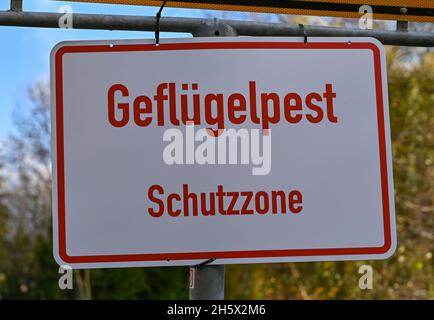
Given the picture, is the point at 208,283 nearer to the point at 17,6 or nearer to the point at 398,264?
the point at 17,6

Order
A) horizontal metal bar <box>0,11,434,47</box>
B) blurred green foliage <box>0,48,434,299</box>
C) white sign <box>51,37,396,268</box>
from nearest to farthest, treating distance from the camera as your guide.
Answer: white sign <box>51,37,396,268</box> < horizontal metal bar <box>0,11,434,47</box> < blurred green foliage <box>0,48,434,299</box>

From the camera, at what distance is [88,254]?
2.41m

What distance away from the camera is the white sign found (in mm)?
2398

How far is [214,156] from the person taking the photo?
241cm

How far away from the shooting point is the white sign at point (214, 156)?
240cm

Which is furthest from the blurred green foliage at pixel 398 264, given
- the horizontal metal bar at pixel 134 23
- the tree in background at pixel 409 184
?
the horizontal metal bar at pixel 134 23

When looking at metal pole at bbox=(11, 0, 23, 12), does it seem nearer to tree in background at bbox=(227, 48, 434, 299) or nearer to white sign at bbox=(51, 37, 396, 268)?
white sign at bbox=(51, 37, 396, 268)

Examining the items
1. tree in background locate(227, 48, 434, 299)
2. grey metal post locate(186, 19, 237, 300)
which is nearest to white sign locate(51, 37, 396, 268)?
grey metal post locate(186, 19, 237, 300)

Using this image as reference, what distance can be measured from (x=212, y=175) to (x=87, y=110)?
0.42m

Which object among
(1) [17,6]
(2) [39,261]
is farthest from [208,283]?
(2) [39,261]
